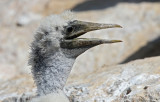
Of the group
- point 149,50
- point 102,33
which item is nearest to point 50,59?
point 102,33

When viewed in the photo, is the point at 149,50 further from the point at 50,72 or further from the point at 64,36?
the point at 50,72

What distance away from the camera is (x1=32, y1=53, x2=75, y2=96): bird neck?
17.9 feet

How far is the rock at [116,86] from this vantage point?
253 inches

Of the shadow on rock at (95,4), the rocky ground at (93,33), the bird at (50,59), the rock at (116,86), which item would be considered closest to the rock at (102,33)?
the rocky ground at (93,33)

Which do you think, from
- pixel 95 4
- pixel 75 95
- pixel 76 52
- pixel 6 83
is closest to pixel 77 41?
pixel 76 52

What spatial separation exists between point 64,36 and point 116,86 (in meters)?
1.54

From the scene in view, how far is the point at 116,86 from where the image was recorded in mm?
A: 6867

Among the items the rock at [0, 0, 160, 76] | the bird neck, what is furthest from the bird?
the rock at [0, 0, 160, 76]

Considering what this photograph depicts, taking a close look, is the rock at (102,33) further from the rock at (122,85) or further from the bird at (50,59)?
the bird at (50,59)

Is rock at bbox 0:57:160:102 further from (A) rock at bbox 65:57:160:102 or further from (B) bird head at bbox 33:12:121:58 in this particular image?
(B) bird head at bbox 33:12:121:58

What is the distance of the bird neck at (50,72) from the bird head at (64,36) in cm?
10

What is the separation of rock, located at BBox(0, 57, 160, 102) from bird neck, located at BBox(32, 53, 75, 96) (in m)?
1.30

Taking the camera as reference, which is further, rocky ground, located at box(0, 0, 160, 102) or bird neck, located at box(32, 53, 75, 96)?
rocky ground, located at box(0, 0, 160, 102)

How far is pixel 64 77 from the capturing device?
18.1 ft
